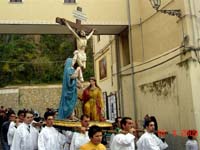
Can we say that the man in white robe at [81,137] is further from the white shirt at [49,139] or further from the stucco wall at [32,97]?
the stucco wall at [32,97]

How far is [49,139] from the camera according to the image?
6.88 metres

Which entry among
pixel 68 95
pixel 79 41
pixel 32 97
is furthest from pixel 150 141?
pixel 32 97

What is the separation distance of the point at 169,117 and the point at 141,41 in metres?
4.36

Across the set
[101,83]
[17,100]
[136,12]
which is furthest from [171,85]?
[17,100]

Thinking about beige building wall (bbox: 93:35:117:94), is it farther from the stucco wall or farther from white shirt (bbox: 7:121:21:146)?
white shirt (bbox: 7:121:21:146)

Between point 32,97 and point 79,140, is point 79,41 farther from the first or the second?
point 32,97

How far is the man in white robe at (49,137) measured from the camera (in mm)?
6840

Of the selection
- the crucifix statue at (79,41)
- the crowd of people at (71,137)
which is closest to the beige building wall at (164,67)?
the crucifix statue at (79,41)

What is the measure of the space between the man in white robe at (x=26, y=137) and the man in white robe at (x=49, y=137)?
0.63 m

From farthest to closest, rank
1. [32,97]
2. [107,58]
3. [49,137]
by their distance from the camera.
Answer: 1. [32,97]
2. [107,58]
3. [49,137]

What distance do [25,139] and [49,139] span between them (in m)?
0.82

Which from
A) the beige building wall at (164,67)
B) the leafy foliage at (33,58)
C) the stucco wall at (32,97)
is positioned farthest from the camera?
the leafy foliage at (33,58)

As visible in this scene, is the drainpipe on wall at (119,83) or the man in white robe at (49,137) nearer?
the man in white robe at (49,137)

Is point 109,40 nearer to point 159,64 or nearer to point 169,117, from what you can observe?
point 159,64
